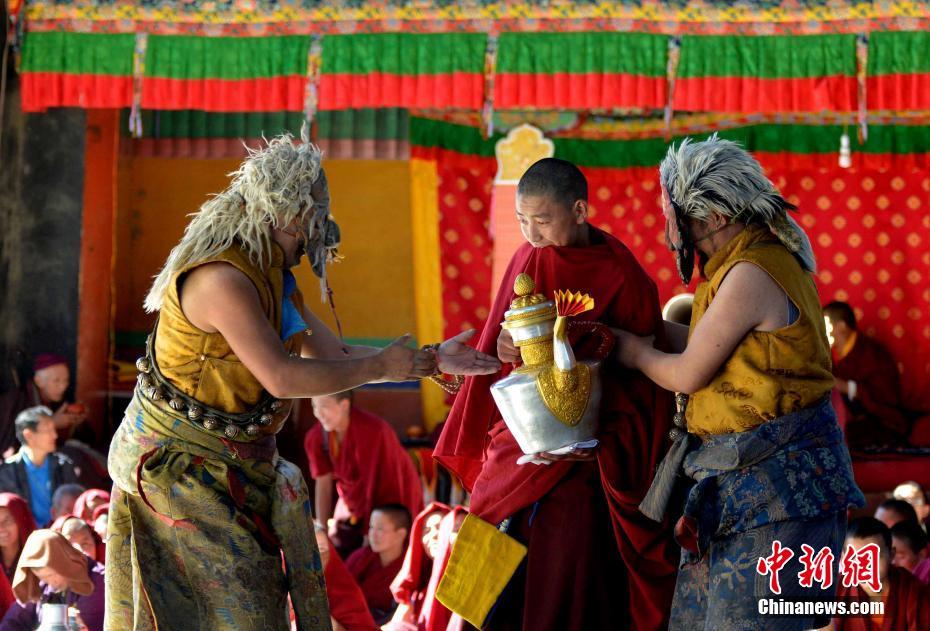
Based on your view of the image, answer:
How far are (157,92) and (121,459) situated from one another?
4161mm

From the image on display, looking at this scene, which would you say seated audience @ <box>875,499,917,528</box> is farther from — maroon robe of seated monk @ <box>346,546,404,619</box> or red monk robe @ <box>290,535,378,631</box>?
red monk robe @ <box>290,535,378,631</box>

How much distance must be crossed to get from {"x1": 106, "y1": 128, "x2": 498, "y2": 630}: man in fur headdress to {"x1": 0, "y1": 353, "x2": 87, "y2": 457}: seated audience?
174 inches

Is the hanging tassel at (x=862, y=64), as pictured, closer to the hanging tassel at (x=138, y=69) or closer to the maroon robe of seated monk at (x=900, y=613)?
the maroon robe of seated monk at (x=900, y=613)

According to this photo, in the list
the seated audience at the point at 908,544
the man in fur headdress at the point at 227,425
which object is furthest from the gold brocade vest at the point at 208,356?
the seated audience at the point at 908,544

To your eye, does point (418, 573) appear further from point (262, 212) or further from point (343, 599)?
point (262, 212)

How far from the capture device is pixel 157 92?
22.9 feet

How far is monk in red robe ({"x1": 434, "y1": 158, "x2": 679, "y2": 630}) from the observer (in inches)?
134

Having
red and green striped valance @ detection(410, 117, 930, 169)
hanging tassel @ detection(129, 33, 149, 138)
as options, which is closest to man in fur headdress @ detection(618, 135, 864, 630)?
hanging tassel @ detection(129, 33, 149, 138)

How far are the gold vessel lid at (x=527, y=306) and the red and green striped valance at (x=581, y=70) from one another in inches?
141

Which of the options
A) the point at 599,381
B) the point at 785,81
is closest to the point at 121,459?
the point at 599,381

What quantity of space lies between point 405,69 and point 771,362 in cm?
421

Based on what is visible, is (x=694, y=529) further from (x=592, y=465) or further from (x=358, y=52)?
(x=358, y=52)

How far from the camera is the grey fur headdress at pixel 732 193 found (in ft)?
10.2

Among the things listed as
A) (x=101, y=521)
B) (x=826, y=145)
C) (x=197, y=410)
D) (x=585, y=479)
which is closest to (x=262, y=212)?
(x=197, y=410)
